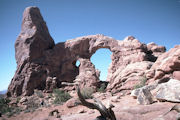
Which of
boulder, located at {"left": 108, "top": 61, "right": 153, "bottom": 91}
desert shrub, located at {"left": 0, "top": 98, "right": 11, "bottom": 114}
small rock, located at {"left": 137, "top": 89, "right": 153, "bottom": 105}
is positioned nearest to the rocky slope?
desert shrub, located at {"left": 0, "top": 98, "right": 11, "bottom": 114}

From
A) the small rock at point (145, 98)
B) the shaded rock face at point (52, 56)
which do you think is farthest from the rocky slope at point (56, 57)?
the small rock at point (145, 98)

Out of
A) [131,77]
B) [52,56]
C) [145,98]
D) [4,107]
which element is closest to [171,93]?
[145,98]

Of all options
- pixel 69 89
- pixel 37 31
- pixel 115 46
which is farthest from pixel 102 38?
pixel 37 31

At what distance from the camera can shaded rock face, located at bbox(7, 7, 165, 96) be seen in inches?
672

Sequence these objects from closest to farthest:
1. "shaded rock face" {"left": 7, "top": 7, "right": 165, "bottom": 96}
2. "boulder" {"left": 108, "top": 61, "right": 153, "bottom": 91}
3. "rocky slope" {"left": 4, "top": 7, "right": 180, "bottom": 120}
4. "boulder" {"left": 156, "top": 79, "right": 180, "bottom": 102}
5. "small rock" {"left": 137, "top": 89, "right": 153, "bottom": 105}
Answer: "boulder" {"left": 156, "top": 79, "right": 180, "bottom": 102}, "small rock" {"left": 137, "top": 89, "right": 153, "bottom": 105}, "boulder" {"left": 108, "top": 61, "right": 153, "bottom": 91}, "rocky slope" {"left": 4, "top": 7, "right": 180, "bottom": 120}, "shaded rock face" {"left": 7, "top": 7, "right": 165, "bottom": 96}

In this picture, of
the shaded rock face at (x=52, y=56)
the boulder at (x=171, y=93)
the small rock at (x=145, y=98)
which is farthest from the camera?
the shaded rock face at (x=52, y=56)

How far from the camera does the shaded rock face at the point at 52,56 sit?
56.0ft

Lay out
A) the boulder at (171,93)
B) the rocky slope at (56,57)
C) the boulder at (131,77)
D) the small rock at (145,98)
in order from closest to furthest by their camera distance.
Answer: the boulder at (171,93) < the small rock at (145,98) < the boulder at (131,77) < the rocky slope at (56,57)

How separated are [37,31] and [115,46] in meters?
12.9

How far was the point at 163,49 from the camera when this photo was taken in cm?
1830

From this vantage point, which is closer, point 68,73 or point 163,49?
point 163,49

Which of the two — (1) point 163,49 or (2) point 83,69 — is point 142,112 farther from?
(1) point 163,49

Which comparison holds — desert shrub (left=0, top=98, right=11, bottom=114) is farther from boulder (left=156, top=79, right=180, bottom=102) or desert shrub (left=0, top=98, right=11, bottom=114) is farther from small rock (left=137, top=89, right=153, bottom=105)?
boulder (left=156, top=79, right=180, bottom=102)

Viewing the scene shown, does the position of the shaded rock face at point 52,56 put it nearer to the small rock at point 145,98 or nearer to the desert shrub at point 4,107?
the desert shrub at point 4,107
